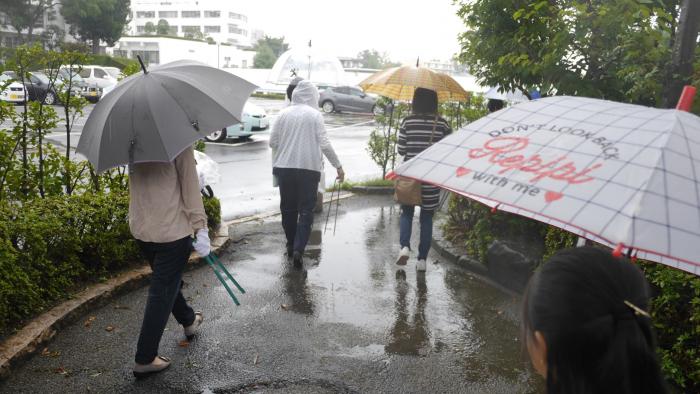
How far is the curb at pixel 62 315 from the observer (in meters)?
3.85

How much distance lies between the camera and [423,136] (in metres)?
5.88

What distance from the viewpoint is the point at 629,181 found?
5.68 feet

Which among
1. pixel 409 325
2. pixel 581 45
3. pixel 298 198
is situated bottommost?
pixel 409 325

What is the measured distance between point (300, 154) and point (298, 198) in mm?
524

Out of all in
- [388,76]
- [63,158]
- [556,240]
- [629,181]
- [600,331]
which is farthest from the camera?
[388,76]

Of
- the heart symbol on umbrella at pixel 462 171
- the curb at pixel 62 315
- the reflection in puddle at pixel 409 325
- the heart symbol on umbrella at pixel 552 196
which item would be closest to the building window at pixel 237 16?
the curb at pixel 62 315

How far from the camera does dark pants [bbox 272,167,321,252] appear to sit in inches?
236

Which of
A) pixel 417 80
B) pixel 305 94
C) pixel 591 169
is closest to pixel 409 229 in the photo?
pixel 417 80

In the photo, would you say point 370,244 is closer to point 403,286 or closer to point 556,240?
point 403,286

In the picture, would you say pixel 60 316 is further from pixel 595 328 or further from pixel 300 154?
pixel 595 328

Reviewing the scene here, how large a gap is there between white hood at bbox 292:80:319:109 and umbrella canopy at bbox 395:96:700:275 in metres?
3.84

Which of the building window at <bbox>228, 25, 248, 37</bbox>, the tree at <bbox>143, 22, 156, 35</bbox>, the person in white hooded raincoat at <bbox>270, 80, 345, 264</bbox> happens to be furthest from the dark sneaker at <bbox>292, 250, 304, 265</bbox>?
the building window at <bbox>228, 25, 248, 37</bbox>

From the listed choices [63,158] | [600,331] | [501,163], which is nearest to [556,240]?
[501,163]

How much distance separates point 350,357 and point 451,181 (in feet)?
8.44
